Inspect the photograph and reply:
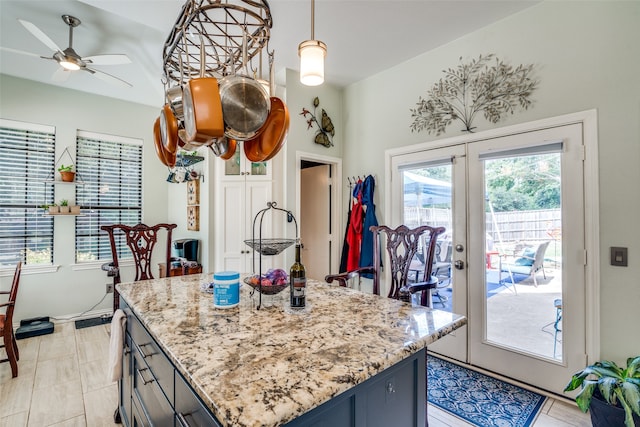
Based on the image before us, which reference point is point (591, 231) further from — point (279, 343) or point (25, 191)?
point (25, 191)

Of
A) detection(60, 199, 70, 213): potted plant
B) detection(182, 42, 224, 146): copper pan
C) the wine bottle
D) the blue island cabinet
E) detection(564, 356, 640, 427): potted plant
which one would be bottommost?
detection(564, 356, 640, 427): potted plant

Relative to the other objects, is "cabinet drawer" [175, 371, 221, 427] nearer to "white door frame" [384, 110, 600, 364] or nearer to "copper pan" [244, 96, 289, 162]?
"copper pan" [244, 96, 289, 162]

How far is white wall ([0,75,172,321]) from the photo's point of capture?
3.79 m

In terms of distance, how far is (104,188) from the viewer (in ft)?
14.7

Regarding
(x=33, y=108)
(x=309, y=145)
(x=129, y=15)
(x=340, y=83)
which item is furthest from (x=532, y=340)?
(x=33, y=108)

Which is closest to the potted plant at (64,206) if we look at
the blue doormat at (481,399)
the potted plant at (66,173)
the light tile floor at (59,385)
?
the potted plant at (66,173)

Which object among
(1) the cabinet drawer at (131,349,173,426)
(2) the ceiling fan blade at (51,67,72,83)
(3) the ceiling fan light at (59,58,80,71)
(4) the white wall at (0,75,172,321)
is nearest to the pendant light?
(1) the cabinet drawer at (131,349,173,426)

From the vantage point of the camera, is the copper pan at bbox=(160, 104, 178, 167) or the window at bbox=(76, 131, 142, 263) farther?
the window at bbox=(76, 131, 142, 263)

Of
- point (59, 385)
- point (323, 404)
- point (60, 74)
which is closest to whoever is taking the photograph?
point (323, 404)

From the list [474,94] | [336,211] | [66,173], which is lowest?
[336,211]

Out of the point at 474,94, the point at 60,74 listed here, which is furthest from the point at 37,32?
the point at 474,94

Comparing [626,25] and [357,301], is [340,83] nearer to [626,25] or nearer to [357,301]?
[626,25]

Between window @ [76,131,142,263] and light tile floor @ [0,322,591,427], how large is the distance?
1.43 meters

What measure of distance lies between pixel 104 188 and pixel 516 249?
17.3ft
